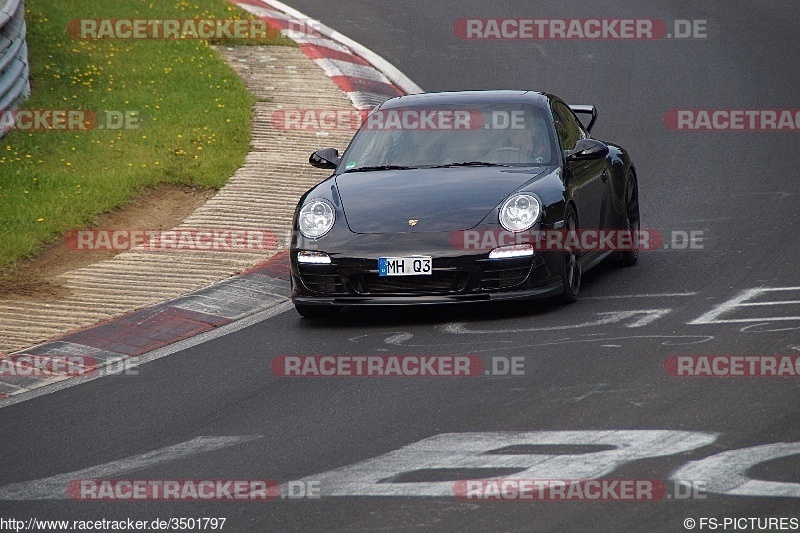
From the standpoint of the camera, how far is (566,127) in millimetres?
10469

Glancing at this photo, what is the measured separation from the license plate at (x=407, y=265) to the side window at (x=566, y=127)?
1897 millimetres

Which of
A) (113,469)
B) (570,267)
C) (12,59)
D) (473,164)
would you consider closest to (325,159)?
(473,164)

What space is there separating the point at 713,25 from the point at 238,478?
671 inches

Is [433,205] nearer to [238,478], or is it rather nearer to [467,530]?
[238,478]

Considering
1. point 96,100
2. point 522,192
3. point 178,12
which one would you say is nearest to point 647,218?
point 522,192

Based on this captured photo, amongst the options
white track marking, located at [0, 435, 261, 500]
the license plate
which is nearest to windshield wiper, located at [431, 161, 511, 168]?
the license plate

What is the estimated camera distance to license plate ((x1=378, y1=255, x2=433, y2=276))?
8680 millimetres

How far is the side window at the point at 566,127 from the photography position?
1020 centimetres

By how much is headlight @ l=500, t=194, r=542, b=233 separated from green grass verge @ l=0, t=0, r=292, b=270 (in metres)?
4.36

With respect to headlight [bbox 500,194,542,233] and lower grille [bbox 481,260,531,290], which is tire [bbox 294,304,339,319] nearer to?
lower grille [bbox 481,260,531,290]

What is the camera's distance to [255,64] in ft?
59.8

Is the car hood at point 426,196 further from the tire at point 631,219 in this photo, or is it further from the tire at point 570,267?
the tire at point 631,219

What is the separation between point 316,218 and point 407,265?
849mm

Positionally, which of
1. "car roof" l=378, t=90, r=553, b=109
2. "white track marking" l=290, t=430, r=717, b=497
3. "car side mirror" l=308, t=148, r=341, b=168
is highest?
"car roof" l=378, t=90, r=553, b=109
